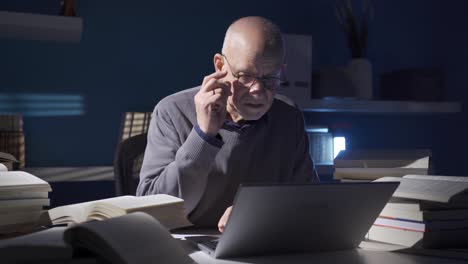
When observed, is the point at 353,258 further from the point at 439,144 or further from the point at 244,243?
the point at 439,144

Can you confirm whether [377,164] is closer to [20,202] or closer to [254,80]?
[254,80]

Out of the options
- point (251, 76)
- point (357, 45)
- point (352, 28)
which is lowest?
point (251, 76)

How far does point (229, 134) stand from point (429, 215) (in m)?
0.71

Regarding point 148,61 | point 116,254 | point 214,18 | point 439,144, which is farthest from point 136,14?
point 116,254

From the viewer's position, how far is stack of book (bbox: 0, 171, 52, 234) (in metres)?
1.19

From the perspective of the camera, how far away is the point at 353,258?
1043mm

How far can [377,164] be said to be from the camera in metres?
1.51

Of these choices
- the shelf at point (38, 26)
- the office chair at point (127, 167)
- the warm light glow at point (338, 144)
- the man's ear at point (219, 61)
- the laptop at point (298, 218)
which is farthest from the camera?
the warm light glow at point (338, 144)

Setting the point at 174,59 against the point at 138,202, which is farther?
the point at 174,59

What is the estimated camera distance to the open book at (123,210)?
114 cm

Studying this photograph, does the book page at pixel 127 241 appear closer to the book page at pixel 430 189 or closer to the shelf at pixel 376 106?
the book page at pixel 430 189

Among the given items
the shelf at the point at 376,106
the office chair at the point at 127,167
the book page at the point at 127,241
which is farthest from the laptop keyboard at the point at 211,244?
the shelf at the point at 376,106

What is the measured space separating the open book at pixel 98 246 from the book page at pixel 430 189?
1.67 feet

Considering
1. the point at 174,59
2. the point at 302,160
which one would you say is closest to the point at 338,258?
the point at 302,160
